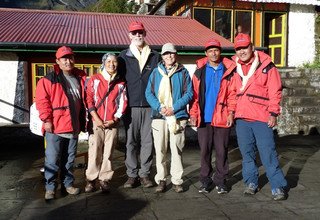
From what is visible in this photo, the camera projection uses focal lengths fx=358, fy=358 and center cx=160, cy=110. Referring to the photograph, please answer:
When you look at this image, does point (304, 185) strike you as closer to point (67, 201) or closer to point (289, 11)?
point (67, 201)

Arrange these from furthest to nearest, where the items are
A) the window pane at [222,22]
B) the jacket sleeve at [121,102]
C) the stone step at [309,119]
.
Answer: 1. the window pane at [222,22]
2. the stone step at [309,119]
3. the jacket sleeve at [121,102]

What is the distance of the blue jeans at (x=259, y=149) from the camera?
177 inches

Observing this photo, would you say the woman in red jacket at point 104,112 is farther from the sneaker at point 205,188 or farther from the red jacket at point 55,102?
the sneaker at point 205,188

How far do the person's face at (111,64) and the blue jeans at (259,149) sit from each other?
176 cm

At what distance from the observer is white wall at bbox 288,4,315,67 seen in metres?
13.5

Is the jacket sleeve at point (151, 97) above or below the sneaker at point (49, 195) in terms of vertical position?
above

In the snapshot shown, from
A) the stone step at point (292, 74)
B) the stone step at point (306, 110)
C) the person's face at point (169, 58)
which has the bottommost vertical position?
the stone step at point (306, 110)

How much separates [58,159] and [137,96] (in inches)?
52.1

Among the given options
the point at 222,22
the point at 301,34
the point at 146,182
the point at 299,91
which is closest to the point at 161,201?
the point at 146,182

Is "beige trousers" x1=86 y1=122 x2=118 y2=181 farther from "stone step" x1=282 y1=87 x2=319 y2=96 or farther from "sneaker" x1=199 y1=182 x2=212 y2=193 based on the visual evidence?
"stone step" x1=282 y1=87 x2=319 y2=96

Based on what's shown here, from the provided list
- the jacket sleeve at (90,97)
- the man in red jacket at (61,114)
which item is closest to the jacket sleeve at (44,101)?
the man in red jacket at (61,114)

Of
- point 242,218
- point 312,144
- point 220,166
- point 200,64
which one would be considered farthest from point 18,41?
point 312,144

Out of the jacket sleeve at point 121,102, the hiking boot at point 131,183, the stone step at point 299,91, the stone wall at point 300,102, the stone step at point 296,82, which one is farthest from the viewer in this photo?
the stone step at point 296,82

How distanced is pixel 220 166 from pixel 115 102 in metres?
1.63
